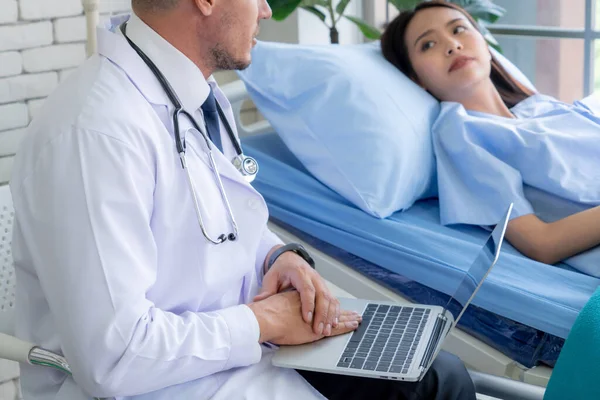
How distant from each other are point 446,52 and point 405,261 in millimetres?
700

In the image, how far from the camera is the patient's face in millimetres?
2166

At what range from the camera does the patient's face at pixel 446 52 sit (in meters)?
2.17

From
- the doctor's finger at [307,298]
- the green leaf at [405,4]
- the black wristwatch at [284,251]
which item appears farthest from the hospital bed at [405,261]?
the green leaf at [405,4]

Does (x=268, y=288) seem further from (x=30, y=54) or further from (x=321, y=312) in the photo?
(x=30, y=54)

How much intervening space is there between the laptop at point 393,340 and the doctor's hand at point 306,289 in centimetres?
4

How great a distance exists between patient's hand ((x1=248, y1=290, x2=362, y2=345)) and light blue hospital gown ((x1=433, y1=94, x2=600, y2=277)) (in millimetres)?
661

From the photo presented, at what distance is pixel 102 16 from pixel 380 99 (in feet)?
2.80

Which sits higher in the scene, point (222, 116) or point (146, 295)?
point (222, 116)

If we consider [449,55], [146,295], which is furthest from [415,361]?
[449,55]

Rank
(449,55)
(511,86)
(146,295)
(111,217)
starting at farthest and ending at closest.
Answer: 1. (511,86)
2. (449,55)
3. (146,295)
4. (111,217)

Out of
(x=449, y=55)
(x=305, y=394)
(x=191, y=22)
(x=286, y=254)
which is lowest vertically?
(x=305, y=394)

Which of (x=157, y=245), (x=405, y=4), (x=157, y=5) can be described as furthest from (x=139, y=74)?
(x=405, y=4)

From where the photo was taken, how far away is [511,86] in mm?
2355

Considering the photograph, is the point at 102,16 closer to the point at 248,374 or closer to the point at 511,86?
the point at 511,86
